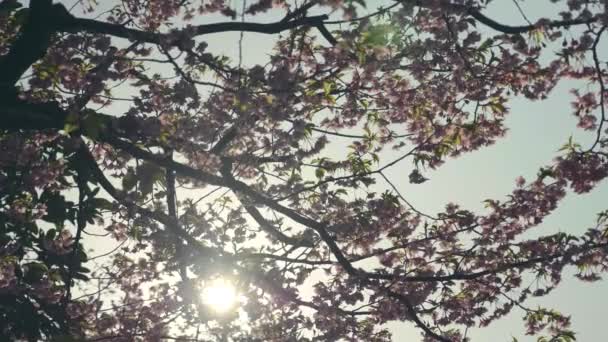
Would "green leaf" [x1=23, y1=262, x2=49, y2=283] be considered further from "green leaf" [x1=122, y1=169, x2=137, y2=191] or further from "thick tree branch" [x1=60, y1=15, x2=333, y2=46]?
"thick tree branch" [x1=60, y1=15, x2=333, y2=46]

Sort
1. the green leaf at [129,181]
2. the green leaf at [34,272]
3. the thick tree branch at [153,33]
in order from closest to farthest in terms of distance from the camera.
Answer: the thick tree branch at [153,33], the green leaf at [129,181], the green leaf at [34,272]

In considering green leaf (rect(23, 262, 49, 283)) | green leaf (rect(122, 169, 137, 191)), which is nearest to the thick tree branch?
green leaf (rect(122, 169, 137, 191))

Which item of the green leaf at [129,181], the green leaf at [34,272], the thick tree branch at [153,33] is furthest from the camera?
the green leaf at [34,272]

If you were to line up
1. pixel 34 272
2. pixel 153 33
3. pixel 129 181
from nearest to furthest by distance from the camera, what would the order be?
pixel 153 33 → pixel 129 181 → pixel 34 272

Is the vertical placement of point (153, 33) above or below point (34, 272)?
above

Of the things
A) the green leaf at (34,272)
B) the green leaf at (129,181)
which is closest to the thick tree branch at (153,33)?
the green leaf at (129,181)

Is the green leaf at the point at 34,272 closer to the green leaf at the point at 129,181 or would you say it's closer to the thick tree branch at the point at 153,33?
the green leaf at the point at 129,181

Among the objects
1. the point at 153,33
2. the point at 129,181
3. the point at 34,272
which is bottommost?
the point at 34,272

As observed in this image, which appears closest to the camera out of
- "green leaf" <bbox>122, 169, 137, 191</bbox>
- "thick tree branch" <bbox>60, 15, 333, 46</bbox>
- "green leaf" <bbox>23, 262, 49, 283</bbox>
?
"thick tree branch" <bbox>60, 15, 333, 46</bbox>

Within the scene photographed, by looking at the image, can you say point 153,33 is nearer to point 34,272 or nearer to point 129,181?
point 129,181

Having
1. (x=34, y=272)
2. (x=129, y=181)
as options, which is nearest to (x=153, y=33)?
(x=129, y=181)

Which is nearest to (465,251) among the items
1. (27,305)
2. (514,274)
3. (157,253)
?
(514,274)

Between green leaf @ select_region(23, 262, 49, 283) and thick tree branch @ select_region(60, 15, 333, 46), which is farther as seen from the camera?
green leaf @ select_region(23, 262, 49, 283)

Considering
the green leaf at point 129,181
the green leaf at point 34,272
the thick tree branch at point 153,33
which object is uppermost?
the thick tree branch at point 153,33
